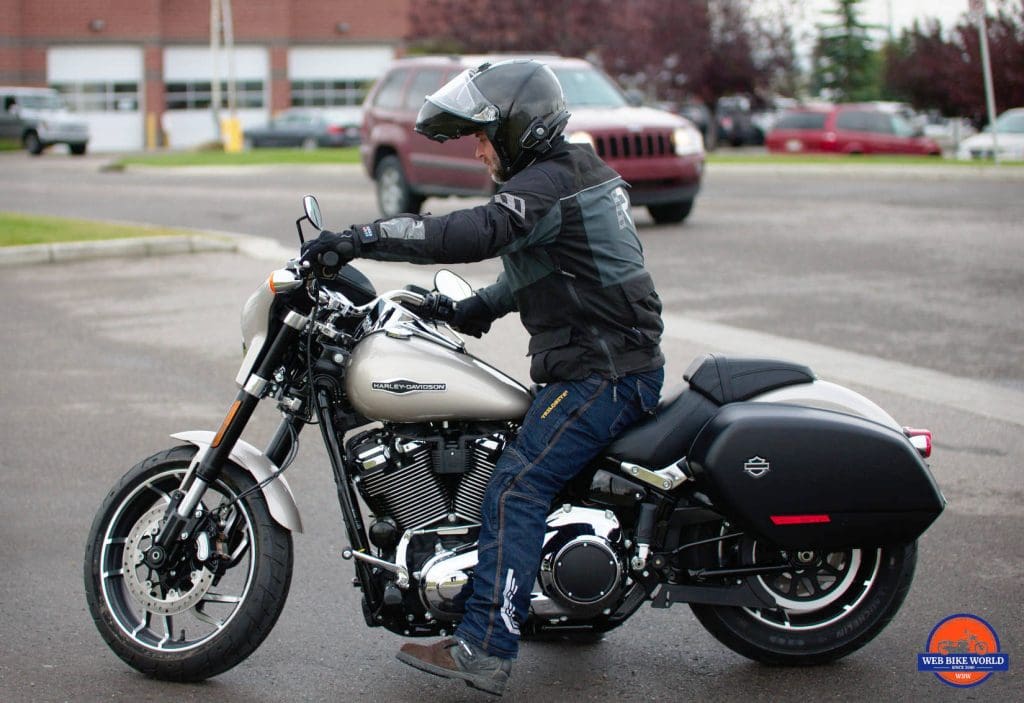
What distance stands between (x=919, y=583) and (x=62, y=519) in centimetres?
356

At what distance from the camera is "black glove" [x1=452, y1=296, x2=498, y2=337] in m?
4.51

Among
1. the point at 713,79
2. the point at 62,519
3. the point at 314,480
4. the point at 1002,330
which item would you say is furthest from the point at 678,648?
the point at 713,79

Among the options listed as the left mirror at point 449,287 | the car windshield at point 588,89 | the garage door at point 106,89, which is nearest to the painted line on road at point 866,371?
the left mirror at point 449,287

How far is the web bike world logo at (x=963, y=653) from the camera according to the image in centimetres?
438

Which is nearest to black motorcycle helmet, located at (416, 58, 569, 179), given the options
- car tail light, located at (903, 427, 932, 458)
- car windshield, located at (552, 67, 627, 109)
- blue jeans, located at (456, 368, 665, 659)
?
blue jeans, located at (456, 368, 665, 659)

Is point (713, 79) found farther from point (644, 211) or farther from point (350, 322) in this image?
point (350, 322)

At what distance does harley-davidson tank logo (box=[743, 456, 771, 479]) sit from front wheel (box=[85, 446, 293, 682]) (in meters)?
1.42

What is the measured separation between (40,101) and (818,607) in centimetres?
4363

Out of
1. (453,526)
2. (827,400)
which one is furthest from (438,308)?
(827,400)

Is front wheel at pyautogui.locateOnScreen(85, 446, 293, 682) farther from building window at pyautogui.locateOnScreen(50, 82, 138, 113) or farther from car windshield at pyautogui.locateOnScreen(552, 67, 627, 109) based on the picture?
building window at pyautogui.locateOnScreen(50, 82, 138, 113)

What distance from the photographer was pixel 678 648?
4.62m

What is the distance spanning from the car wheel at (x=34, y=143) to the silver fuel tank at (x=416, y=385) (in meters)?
41.2

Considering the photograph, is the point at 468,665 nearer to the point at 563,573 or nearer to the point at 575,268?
the point at 563,573

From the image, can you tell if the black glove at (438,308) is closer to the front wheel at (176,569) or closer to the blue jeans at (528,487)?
the blue jeans at (528,487)
